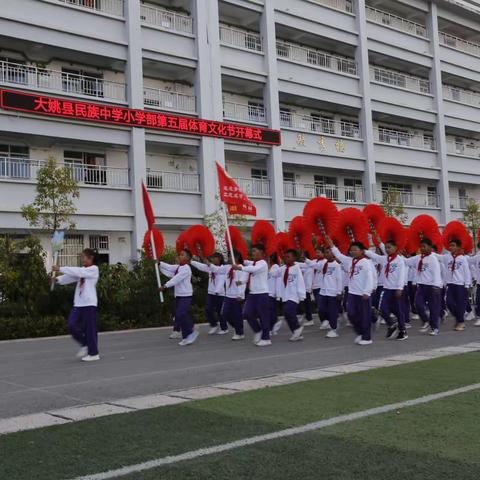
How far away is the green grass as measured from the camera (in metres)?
4.24

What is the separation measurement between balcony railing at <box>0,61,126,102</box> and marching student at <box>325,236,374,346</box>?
1525 cm

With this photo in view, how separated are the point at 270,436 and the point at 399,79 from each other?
35.1m

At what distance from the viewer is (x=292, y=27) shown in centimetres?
3123

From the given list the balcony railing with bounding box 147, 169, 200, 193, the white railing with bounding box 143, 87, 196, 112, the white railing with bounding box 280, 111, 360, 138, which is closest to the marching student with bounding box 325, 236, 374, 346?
the balcony railing with bounding box 147, 169, 200, 193

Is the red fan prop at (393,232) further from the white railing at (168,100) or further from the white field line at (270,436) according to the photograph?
the white railing at (168,100)

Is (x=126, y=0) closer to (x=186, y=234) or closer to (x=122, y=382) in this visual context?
(x=186, y=234)

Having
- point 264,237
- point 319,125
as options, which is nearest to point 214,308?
point 264,237

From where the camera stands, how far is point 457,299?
14.2 metres


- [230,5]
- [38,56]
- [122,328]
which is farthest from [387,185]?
[122,328]

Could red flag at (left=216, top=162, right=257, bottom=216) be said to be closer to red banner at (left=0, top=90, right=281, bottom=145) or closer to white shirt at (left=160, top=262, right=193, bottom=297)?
white shirt at (left=160, top=262, right=193, bottom=297)

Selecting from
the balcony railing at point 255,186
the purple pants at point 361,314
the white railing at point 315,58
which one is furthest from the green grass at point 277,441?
the white railing at point 315,58

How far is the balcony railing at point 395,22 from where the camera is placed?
36.3 meters

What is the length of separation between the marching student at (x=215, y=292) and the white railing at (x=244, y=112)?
15.2 metres

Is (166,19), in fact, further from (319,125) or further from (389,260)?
(389,260)
